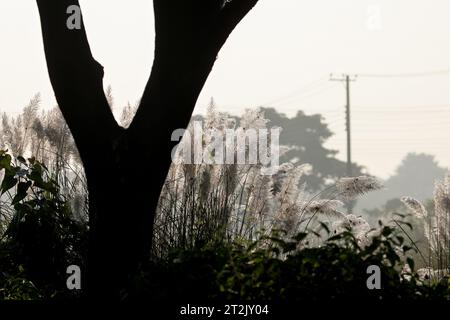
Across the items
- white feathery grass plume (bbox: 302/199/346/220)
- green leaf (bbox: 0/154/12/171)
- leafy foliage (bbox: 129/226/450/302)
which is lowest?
leafy foliage (bbox: 129/226/450/302)

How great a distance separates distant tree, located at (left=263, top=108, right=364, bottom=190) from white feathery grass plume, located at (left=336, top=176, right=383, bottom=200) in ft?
160

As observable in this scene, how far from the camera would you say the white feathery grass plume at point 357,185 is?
698 centimetres

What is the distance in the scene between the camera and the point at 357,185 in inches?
277

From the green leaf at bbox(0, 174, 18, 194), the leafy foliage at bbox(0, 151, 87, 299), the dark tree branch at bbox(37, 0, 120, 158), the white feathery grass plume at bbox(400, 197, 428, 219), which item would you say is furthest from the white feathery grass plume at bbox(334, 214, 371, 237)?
the green leaf at bbox(0, 174, 18, 194)

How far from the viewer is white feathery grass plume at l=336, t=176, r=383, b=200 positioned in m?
6.98

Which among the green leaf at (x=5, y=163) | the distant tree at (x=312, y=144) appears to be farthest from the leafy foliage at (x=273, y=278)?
the distant tree at (x=312, y=144)

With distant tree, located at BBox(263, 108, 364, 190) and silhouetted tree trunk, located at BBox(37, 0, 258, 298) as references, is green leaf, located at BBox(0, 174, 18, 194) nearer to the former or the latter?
silhouetted tree trunk, located at BBox(37, 0, 258, 298)

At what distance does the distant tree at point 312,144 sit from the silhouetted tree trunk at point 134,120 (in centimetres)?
5057

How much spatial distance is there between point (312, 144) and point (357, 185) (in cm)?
5347

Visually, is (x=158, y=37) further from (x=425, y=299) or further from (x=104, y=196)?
(x=425, y=299)

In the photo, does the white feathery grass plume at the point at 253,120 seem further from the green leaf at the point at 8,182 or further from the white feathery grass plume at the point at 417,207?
the green leaf at the point at 8,182

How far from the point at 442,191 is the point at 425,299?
3321 mm
